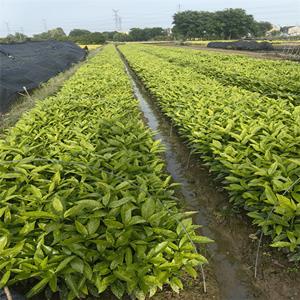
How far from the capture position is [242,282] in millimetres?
2895

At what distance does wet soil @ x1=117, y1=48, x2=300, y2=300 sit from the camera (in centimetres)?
276

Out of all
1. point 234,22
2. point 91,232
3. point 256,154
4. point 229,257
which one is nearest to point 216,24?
point 234,22

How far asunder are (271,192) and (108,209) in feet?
4.91

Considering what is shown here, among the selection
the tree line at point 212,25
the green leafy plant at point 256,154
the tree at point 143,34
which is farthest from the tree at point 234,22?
the green leafy plant at point 256,154

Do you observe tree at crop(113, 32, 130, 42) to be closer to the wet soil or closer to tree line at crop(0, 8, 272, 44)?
tree line at crop(0, 8, 272, 44)

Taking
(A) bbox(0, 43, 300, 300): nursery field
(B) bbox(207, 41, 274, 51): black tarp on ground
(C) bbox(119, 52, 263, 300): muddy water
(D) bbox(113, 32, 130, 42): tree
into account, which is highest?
(A) bbox(0, 43, 300, 300): nursery field

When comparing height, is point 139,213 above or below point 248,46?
above

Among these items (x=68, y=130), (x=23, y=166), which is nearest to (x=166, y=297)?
(x=23, y=166)

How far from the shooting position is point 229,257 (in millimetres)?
3242

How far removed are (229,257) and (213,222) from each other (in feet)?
2.02

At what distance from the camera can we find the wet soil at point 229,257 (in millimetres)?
2756

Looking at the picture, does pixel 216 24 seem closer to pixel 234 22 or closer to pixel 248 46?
pixel 234 22

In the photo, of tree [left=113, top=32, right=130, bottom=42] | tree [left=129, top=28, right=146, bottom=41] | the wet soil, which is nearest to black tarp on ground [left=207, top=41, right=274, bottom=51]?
the wet soil

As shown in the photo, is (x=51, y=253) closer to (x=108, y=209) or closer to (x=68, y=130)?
(x=108, y=209)
